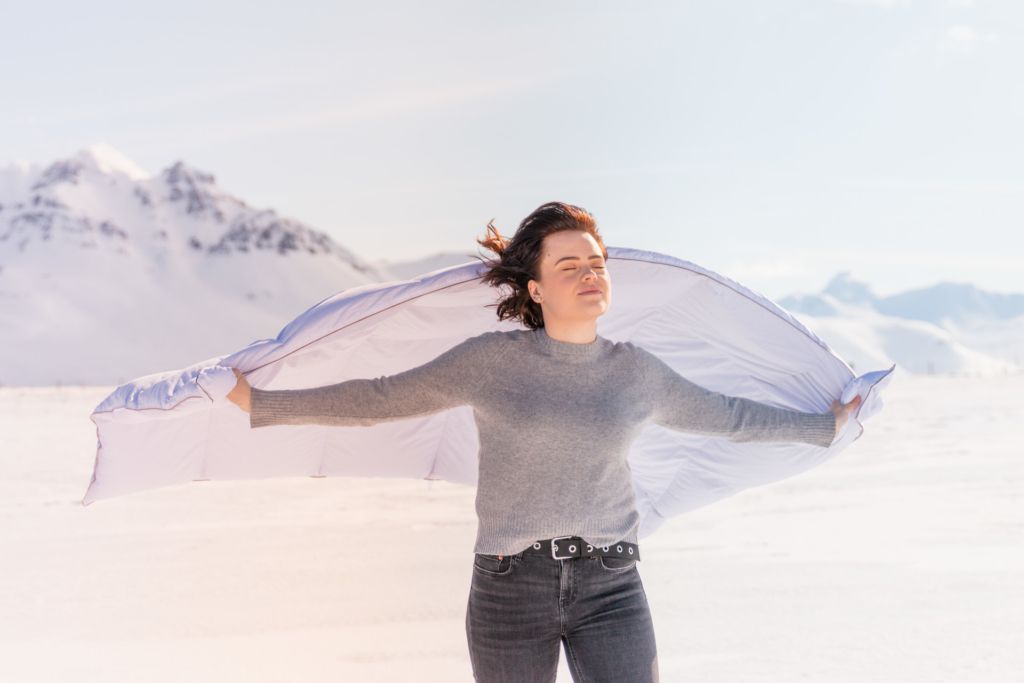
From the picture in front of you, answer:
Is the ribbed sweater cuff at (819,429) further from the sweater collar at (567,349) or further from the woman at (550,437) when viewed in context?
the sweater collar at (567,349)

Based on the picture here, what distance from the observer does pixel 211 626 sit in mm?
6555

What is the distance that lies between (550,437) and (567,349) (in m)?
0.27

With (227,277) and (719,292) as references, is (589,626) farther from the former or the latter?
(227,277)

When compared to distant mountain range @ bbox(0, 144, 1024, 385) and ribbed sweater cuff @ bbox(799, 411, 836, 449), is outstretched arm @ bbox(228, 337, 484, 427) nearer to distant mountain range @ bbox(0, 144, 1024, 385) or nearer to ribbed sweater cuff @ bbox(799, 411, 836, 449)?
ribbed sweater cuff @ bbox(799, 411, 836, 449)

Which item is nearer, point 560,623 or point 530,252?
point 560,623

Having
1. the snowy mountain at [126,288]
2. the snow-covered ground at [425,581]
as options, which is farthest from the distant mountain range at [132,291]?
the snow-covered ground at [425,581]

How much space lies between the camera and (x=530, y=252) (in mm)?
3066

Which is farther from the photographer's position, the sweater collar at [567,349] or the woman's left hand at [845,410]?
the woman's left hand at [845,410]

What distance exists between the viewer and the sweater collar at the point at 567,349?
9.65ft

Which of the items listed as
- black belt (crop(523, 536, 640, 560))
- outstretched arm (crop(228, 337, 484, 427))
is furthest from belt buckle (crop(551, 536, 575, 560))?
outstretched arm (crop(228, 337, 484, 427))

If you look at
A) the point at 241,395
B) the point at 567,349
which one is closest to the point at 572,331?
the point at 567,349

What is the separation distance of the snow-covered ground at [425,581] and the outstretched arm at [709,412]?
2509 millimetres

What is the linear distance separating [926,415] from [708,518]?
1192 cm

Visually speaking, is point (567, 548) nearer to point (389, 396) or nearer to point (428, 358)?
point (389, 396)
